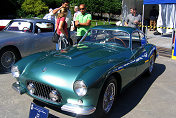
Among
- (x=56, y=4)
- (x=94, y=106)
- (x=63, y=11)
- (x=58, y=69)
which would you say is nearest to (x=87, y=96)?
(x=94, y=106)

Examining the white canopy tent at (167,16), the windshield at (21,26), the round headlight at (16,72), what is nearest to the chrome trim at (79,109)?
the round headlight at (16,72)

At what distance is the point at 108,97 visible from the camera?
3.21 m

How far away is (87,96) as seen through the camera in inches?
105

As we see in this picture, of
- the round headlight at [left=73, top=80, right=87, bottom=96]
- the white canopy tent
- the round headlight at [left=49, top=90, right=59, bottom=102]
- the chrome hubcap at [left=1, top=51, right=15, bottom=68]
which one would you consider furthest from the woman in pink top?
the white canopy tent

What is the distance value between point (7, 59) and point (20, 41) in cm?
65

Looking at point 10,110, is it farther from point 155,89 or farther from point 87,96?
point 155,89

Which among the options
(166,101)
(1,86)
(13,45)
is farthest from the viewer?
(13,45)

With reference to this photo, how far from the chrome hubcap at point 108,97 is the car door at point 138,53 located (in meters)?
1.07

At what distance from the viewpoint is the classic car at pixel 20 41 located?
5.48 m

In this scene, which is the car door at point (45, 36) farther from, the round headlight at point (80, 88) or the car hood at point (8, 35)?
the round headlight at point (80, 88)

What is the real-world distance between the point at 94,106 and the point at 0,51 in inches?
146

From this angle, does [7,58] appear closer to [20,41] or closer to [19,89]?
[20,41]

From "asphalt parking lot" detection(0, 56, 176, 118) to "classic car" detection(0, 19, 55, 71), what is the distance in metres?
0.63

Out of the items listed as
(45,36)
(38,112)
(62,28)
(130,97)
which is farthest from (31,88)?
(45,36)
